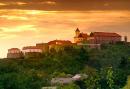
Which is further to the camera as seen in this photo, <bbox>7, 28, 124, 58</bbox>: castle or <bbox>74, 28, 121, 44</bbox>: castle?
<bbox>74, 28, 121, 44</bbox>: castle

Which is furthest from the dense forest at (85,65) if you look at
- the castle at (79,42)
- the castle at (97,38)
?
the castle at (97,38)

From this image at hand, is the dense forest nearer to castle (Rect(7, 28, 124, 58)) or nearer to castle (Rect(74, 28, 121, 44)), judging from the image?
castle (Rect(7, 28, 124, 58))

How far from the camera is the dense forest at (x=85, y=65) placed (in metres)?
39.7

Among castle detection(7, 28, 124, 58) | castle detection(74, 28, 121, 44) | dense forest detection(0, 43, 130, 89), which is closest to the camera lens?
dense forest detection(0, 43, 130, 89)

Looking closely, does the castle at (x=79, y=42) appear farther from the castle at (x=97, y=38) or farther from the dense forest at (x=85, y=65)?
the dense forest at (x=85, y=65)

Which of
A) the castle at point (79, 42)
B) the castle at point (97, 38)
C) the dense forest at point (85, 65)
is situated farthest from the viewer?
the castle at point (97, 38)

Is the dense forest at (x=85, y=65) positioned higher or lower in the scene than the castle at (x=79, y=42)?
lower

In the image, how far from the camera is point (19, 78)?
31438 millimetres

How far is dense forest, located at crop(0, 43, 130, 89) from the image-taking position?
3969 cm

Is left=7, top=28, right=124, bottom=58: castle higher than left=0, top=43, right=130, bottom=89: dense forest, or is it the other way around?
left=7, top=28, right=124, bottom=58: castle

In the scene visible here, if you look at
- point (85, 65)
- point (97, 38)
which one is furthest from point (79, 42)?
point (85, 65)

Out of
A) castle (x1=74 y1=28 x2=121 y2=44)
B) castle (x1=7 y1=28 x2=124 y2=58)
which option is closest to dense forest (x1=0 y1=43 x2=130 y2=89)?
castle (x1=7 y1=28 x2=124 y2=58)

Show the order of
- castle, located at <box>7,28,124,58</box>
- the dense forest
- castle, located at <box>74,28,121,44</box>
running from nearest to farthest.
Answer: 1. the dense forest
2. castle, located at <box>7,28,124,58</box>
3. castle, located at <box>74,28,121,44</box>

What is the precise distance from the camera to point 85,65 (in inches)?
2494
